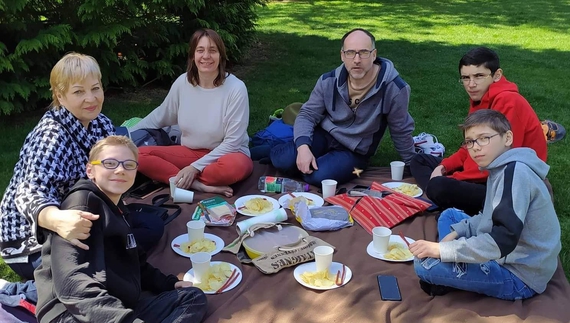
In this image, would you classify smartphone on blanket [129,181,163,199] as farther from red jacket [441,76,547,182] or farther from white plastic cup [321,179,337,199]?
red jacket [441,76,547,182]

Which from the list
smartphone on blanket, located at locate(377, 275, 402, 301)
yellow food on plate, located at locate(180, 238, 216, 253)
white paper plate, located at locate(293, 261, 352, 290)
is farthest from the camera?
yellow food on plate, located at locate(180, 238, 216, 253)

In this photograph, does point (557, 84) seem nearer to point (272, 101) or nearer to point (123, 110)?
point (272, 101)

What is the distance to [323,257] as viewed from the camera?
9.99 feet

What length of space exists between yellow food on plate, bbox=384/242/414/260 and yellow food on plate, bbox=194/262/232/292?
40.3 inches

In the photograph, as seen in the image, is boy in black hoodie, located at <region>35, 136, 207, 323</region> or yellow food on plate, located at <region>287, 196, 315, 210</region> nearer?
boy in black hoodie, located at <region>35, 136, 207, 323</region>

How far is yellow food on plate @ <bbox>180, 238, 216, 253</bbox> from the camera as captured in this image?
136 inches

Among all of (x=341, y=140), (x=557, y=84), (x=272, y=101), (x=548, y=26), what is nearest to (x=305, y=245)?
(x=341, y=140)

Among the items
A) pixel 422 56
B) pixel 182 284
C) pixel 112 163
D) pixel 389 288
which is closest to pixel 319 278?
pixel 389 288

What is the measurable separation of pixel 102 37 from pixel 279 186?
347 centimetres

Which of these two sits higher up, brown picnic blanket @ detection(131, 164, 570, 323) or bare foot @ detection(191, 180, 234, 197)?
bare foot @ detection(191, 180, 234, 197)

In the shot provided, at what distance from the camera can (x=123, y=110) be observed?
708cm

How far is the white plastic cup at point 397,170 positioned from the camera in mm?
4652

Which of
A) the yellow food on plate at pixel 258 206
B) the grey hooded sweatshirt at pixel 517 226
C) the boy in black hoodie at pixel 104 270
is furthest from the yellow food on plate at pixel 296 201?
the grey hooded sweatshirt at pixel 517 226

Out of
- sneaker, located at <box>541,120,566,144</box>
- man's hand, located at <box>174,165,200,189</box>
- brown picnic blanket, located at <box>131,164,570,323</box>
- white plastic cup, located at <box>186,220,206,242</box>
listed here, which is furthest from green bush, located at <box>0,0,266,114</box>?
sneaker, located at <box>541,120,566,144</box>
